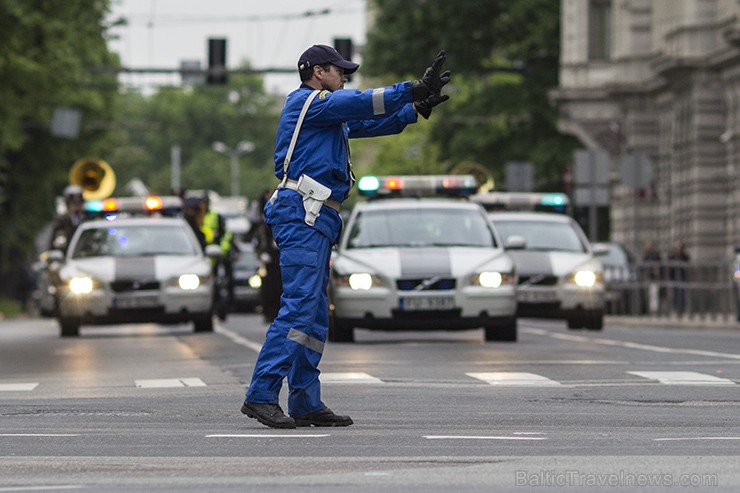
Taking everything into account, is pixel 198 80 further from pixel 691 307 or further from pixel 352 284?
pixel 352 284

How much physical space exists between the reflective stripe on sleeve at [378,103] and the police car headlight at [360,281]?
11.1 meters

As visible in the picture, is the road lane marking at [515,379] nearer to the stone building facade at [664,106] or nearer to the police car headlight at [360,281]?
the police car headlight at [360,281]

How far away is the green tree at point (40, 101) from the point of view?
36.8 meters

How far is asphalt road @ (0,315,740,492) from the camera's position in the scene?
843 cm

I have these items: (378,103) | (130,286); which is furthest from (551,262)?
(378,103)

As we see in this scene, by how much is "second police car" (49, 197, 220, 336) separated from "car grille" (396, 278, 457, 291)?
5.00 m

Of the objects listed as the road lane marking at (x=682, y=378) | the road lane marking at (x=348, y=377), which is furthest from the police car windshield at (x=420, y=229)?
the road lane marking at (x=682, y=378)

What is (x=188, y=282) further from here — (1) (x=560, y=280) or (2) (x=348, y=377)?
(2) (x=348, y=377)

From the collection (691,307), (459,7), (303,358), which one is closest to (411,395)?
(303,358)

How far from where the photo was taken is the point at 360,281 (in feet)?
72.8

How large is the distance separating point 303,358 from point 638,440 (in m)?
1.91

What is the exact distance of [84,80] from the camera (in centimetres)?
4847

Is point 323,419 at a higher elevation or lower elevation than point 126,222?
lower

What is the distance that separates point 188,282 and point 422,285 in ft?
17.6
